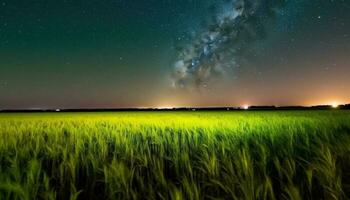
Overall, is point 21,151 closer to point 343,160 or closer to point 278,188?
point 278,188

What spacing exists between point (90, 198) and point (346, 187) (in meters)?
1.92

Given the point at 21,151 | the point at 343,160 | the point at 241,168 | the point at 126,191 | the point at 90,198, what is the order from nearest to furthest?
the point at 126,191
the point at 90,198
the point at 241,168
the point at 343,160
the point at 21,151

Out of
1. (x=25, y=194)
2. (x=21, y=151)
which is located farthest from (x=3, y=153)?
(x=25, y=194)

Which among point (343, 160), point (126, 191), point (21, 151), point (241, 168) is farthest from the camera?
point (21, 151)

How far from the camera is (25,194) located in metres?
1.95

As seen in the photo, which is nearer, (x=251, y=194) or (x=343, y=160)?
(x=251, y=194)

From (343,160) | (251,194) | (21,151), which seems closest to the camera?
(251,194)

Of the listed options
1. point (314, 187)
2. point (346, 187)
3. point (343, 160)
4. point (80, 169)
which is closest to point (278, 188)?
point (314, 187)

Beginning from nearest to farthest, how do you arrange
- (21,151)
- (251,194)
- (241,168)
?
(251,194)
(241,168)
(21,151)

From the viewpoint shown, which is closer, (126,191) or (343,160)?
(126,191)

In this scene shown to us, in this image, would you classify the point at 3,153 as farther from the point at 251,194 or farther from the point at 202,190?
the point at 251,194

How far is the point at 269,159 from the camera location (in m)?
3.40

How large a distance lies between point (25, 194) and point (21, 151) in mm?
2343

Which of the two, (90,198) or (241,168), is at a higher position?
(241,168)
